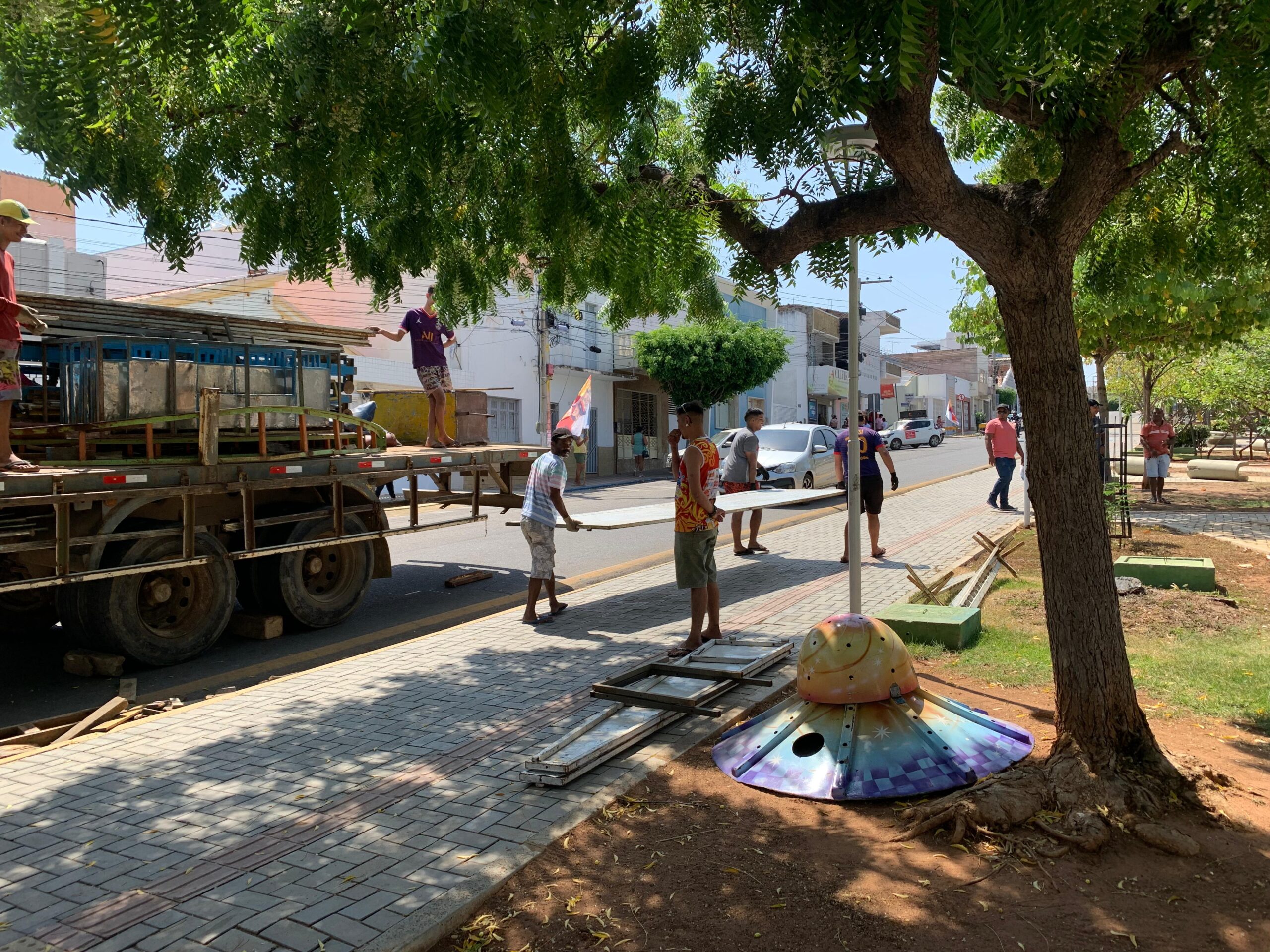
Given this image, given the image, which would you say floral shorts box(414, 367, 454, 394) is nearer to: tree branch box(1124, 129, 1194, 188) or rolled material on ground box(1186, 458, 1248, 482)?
tree branch box(1124, 129, 1194, 188)

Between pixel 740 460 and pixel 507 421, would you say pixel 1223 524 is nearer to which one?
pixel 740 460

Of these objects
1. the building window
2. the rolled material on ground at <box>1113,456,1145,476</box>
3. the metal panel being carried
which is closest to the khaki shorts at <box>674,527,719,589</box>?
the metal panel being carried

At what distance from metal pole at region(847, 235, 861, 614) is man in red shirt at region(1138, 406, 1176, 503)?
41.9ft

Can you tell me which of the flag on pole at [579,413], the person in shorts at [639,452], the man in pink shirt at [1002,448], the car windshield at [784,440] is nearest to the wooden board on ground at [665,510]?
the man in pink shirt at [1002,448]

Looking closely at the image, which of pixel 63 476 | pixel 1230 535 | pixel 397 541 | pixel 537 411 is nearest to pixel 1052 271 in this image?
pixel 63 476

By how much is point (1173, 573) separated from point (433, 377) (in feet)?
→ 24.3

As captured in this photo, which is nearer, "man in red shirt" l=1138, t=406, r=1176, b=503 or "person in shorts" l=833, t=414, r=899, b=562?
"person in shorts" l=833, t=414, r=899, b=562

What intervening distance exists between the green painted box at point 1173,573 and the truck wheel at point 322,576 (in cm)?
696

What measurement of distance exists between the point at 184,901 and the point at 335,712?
2.31 meters

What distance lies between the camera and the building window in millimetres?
29594

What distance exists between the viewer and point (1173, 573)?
8555mm

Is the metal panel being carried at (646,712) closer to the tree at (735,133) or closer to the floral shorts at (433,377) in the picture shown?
the tree at (735,133)

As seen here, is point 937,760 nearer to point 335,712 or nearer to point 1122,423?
point 335,712

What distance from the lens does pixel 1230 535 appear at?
40.8 feet
